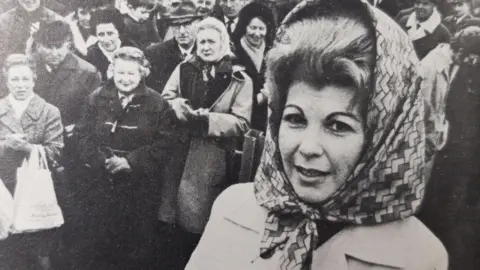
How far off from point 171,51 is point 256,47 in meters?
0.49

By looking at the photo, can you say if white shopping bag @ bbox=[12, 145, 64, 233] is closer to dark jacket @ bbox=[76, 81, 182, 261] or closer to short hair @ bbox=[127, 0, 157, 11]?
dark jacket @ bbox=[76, 81, 182, 261]

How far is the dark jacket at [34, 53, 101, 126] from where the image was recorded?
3031 mm

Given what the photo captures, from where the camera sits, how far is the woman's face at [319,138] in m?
2.70

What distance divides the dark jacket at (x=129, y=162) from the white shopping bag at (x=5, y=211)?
16.8 inches

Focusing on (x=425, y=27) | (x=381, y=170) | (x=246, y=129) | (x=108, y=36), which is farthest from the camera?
(x=108, y=36)

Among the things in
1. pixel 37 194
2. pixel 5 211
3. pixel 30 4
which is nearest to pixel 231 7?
pixel 30 4

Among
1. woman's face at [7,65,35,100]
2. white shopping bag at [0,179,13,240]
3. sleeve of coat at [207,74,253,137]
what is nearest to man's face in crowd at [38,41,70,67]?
woman's face at [7,65,35,100]

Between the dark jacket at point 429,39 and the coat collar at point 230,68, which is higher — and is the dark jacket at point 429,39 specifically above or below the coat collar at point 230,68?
above

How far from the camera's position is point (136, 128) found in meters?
2.98

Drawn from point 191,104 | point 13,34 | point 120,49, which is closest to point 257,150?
point 191,104

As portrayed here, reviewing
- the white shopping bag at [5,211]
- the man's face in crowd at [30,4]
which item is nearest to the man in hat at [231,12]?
the man's face in crowd at [30,4]

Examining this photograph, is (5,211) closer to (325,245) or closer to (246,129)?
(246,129)

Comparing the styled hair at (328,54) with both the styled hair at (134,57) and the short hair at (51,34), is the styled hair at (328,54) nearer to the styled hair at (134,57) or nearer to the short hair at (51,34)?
the styled hair at (134,57)

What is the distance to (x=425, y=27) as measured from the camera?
2.80 metres
